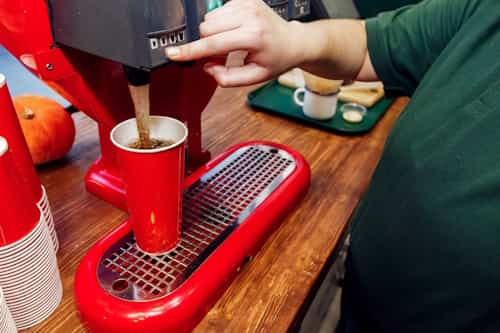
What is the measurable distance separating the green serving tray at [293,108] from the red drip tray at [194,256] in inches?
8.7

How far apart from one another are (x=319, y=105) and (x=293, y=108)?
0.07 metres

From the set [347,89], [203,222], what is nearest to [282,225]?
[203,222]

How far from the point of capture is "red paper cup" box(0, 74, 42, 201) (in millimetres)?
425

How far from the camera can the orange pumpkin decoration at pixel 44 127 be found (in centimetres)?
61

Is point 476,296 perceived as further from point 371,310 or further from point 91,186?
point 91,186

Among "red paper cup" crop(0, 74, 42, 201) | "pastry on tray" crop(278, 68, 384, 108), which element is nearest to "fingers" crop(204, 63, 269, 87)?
"red paper cup" crop(0, 74, 42, 201)

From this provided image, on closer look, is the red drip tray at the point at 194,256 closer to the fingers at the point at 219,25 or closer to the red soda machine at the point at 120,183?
the red soda machine at the point at 120,183

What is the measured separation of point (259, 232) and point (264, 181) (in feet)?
0.36

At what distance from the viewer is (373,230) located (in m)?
0.57

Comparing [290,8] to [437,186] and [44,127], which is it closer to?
[437,186]

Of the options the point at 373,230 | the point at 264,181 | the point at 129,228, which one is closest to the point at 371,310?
the point at 373,230

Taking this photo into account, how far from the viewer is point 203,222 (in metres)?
0.53

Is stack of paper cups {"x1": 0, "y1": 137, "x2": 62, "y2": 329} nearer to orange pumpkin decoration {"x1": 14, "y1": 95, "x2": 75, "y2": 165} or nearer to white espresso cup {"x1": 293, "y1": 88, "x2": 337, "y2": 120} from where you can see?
orange pumpkin decoration {"x1": 14, "y1": 95, "x2": 75, "y2": 165}

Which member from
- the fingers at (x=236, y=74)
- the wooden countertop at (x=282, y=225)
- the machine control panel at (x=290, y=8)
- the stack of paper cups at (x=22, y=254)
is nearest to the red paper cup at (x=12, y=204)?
the stack of paper cups at (x=22, y=254)
